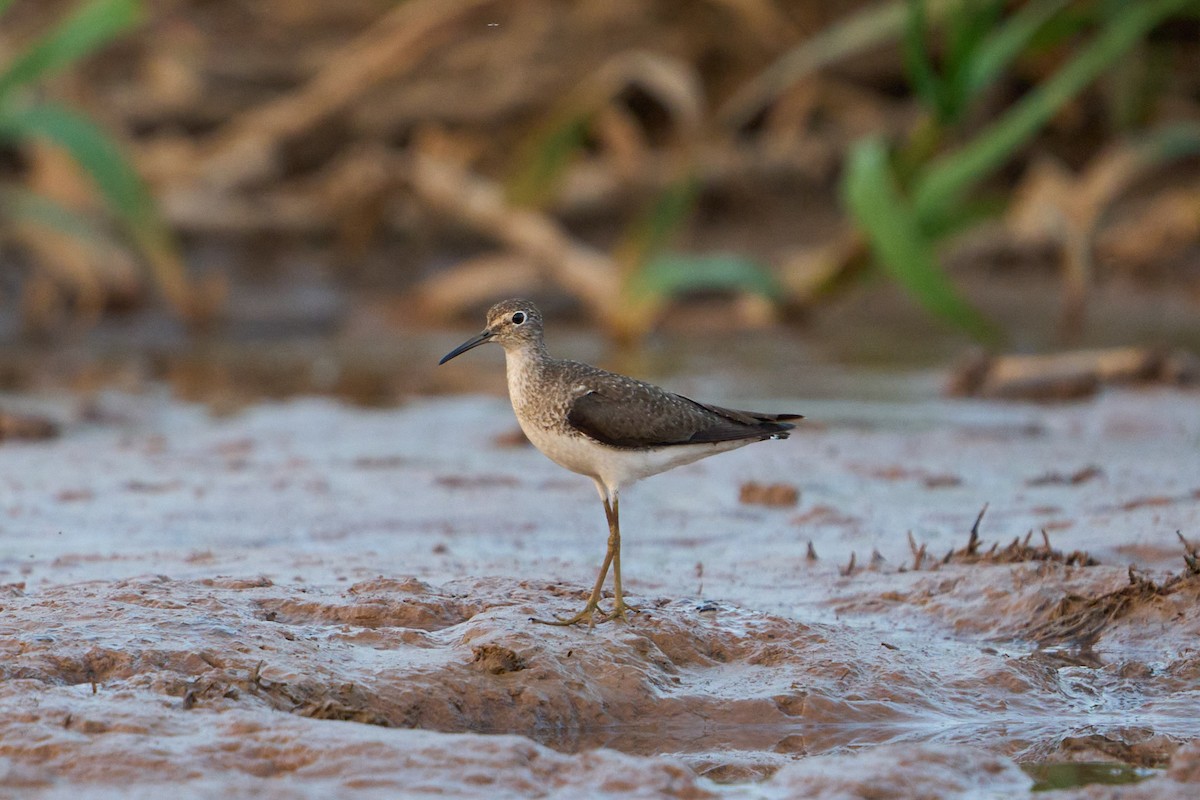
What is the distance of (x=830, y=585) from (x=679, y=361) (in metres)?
5.66

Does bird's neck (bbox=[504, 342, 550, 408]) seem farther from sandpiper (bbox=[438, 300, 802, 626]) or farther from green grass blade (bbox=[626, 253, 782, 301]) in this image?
green grass blade (bbox=[626, 253, 782, 301])

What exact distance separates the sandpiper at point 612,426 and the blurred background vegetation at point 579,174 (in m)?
5.76

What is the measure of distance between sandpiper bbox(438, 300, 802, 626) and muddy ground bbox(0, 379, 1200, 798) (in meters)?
0.37

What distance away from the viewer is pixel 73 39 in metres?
9.95

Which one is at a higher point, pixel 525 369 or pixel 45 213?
pixel 45 213

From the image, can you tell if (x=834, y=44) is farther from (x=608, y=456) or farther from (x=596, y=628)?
(x=596, y=628)

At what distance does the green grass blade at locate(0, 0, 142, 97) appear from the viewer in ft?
32.3

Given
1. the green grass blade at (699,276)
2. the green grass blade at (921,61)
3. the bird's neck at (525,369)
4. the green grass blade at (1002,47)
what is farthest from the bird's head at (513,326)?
the green grass blade at (699,276)

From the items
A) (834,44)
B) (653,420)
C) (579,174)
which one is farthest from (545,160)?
(653,420)

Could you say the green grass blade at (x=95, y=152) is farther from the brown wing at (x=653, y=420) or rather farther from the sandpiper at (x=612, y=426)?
the brown wing at (x=653, y=420)

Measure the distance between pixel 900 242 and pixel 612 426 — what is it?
4.91 meters

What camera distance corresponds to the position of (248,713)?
11.8 ft

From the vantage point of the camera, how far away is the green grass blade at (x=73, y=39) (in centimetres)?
986

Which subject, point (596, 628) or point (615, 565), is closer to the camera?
point (596, 628)
